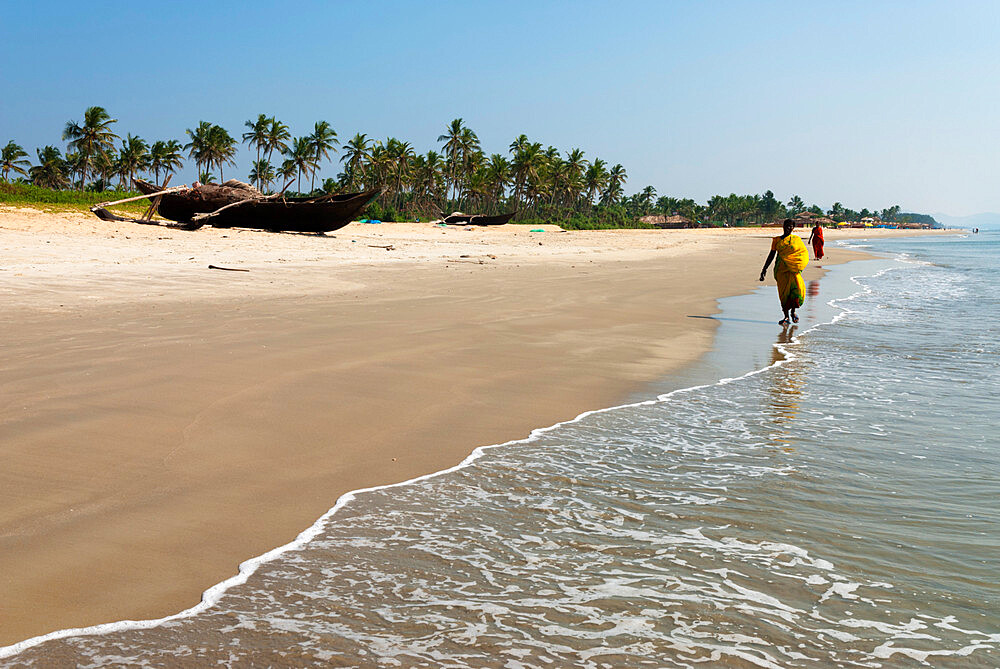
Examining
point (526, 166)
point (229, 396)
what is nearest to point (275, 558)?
point (229, 396)

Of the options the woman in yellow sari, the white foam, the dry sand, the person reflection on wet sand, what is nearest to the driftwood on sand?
the dry sand

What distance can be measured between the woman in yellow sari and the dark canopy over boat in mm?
18497

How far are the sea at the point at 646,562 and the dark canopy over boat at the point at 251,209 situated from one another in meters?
23.1

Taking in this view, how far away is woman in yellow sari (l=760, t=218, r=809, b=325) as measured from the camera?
11445mm

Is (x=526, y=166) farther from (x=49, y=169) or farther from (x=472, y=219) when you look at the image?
(x=49, y=169)

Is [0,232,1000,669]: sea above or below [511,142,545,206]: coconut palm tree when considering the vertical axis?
below

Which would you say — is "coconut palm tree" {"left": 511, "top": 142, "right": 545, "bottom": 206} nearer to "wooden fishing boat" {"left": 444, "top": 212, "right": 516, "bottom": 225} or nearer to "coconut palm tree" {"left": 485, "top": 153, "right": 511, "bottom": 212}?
"coconut palm tree" {"left": 485, "top": 153, "right": 511, "bottom": 212}

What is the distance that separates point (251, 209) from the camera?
26828 millimetres

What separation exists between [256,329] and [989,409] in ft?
22.7

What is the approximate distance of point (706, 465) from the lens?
4.45 m

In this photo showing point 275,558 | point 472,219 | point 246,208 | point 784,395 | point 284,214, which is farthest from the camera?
point 472,219

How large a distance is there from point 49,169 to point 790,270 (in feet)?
344

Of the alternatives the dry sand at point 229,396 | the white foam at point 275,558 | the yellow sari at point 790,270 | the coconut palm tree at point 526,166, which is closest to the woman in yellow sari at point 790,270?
the yellow sari at point 790,270

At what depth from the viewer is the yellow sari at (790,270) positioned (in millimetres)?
11445
